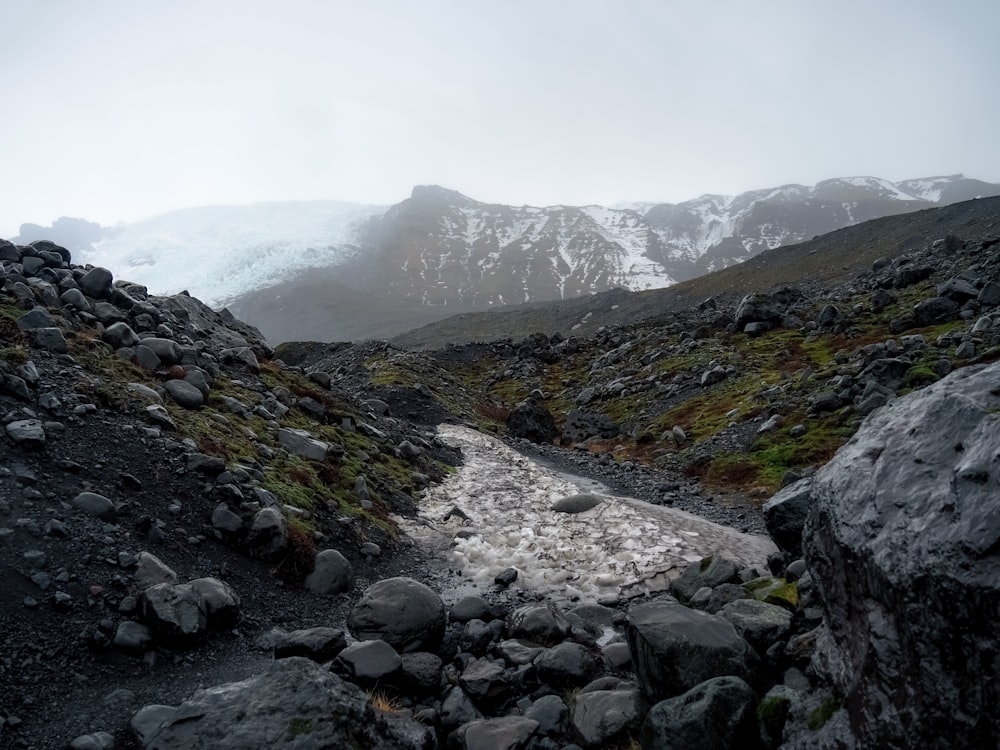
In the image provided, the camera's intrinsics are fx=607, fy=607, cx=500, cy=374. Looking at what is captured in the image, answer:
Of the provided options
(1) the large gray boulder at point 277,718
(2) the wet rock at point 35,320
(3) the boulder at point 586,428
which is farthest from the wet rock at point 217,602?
(3) the boulder at point 586,428

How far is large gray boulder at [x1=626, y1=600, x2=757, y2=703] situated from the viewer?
7887 millimetres

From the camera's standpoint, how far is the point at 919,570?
5.02 m

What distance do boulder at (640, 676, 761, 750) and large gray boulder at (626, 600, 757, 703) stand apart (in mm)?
499

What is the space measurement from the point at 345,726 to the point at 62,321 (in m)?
16.0

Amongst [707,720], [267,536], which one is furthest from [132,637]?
[707,720]

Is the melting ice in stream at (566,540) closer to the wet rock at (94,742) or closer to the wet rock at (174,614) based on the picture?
the wet rock at (174,614)

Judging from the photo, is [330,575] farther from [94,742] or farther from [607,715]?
[607,715]

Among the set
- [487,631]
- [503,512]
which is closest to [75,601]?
[487,631]

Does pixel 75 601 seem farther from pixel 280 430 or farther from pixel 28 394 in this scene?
pixel 280 430

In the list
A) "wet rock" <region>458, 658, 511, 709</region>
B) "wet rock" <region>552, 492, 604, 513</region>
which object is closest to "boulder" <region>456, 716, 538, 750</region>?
"wet rock" <region>458, 658, 511, 709</region>

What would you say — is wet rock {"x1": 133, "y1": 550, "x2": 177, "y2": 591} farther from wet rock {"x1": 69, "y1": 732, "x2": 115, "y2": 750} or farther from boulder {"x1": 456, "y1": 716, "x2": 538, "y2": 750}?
boulder {"x1": 456, "y1": 716, "x2": 538, "y2": 750}

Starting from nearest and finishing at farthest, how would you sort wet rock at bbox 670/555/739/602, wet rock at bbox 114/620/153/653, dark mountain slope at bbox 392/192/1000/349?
1. wet rock at bbox 114/620/153/653
2. wet rock at bbox 670/555/739/602
3. dark mountain slope at bbox 392/192/1000/349

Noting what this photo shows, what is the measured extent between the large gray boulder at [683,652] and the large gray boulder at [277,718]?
3224 millimetres

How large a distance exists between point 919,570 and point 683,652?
3.76 m
